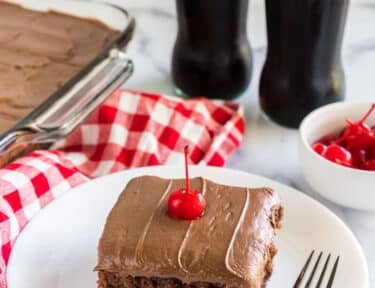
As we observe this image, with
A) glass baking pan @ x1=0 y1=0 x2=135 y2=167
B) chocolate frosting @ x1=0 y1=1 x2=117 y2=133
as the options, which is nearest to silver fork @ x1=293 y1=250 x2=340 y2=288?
glass baking pan @ x1=0 y1=0 x2=135 y2=167

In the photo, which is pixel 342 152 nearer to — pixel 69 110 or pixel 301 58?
pixel 301 58

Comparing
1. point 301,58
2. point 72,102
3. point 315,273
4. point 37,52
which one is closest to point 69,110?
point 72,102

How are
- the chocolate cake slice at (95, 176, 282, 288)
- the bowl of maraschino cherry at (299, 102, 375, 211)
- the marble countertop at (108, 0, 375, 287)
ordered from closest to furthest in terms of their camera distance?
the chocolate cake slice at (95, 176, 282, 288) → the bowl of maraschino cherry at (299, 102, 375, 211) → the marble countertop at (108, 0, 375, 287)

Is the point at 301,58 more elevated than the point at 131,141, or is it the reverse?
the point at 301,58

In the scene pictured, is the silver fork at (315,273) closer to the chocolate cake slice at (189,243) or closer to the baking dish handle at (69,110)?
the chocolate cake slice at (189,243)

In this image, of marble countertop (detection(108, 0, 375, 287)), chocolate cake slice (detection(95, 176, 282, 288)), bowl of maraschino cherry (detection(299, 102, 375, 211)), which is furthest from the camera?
marble countertop (detection(108, 0, 375, 287))

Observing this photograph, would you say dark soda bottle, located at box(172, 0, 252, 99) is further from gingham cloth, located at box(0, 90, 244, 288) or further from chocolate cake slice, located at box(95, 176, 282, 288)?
chocolate cake slice, located at box(95, 176, 282, 288)
